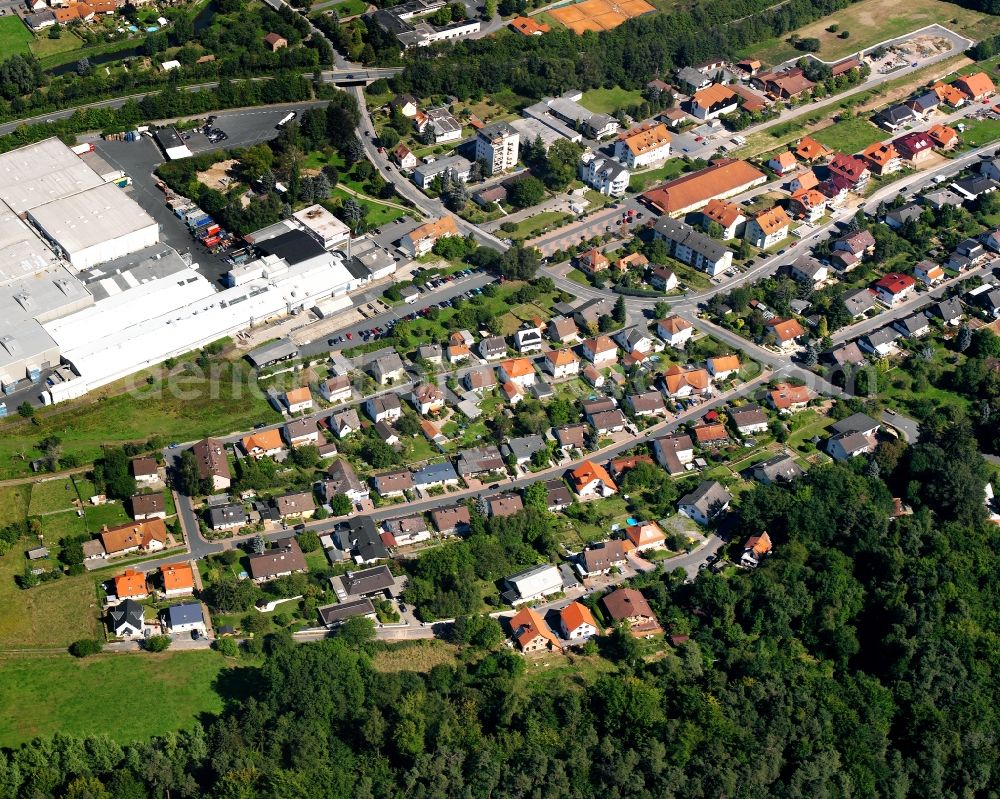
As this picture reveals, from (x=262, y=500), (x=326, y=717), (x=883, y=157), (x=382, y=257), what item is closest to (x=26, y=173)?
(x=382, y=257)

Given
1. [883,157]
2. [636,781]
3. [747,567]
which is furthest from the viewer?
[883,157]

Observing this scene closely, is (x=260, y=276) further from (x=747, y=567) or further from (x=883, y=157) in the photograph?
(x=883, y=157)

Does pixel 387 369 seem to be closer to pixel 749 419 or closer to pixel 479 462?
pixel 479 462

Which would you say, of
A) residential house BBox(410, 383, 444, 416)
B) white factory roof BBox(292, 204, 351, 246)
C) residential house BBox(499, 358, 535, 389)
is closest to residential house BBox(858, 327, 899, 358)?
residential house BBox(499, 358, 535, 389)

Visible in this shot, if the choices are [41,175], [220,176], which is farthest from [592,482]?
[41,175]

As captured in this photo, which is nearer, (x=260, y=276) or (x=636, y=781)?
(x=636, y=781)

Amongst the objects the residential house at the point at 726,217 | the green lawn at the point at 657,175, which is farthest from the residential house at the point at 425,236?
the residential house at the point at 726,217
